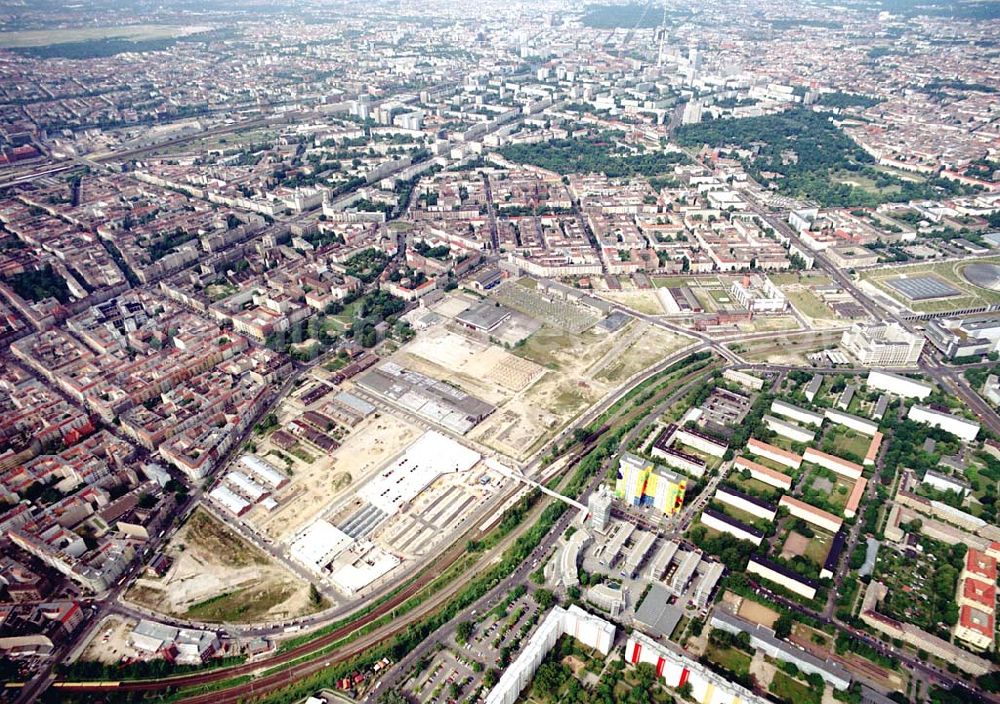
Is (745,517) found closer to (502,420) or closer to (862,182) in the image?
(502,420)

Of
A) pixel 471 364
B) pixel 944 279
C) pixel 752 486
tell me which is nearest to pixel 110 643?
pixel 471 364

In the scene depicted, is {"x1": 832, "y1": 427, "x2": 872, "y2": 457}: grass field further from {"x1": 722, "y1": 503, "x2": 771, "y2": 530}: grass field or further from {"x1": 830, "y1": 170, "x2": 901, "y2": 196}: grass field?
{"x1": 830, "y1": 170, "x2": 901, "y2": 196}: grass field

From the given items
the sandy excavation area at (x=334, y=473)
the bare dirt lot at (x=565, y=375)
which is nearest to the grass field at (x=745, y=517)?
the bare dirt lot at (x=565, y=375)

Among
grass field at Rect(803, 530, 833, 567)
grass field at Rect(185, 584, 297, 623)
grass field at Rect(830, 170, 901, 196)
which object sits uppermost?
grass field at Rect(830, 170, 901, 196)

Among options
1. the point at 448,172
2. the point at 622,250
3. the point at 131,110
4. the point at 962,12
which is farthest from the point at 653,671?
the point at 962,12

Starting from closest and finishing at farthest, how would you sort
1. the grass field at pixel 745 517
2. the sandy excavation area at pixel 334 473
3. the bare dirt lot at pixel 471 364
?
the grass field at pixel 745 517 < the sandy excavation area at pixel 334 473 < the bare dirt lot at pixel 471 364

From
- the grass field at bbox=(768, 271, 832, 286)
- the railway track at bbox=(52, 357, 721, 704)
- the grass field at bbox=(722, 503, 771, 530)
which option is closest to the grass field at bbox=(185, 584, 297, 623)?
the railway track at bbox=(52, 357, 721, 704)

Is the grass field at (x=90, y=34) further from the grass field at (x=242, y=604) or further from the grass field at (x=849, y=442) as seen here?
the grass field at (x=849, y=442)
